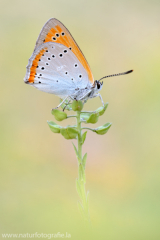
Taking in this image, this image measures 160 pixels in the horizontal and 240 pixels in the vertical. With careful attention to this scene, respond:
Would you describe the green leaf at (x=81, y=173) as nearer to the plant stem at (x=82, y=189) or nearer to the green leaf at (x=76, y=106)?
the plant stem at (x=82, y=189)

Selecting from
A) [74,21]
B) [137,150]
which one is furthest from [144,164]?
[74,21]

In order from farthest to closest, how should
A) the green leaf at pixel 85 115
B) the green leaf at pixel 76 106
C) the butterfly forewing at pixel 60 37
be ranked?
the butterfly forewing at pixel 60 37
the green leaf at pixel 85 115
the green leaf at pixel 76 106

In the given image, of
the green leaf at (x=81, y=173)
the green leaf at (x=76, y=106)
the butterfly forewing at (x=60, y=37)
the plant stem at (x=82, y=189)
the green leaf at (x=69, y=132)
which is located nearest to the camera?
the plant stem at (x=82, y=189)

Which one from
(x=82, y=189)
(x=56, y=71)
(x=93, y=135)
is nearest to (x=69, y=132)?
(x=82, y=189)

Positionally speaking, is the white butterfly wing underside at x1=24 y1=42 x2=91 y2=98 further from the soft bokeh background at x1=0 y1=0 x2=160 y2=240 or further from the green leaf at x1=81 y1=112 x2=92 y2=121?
the soft bokeh background at x1=0 y1=0 x2=160 y2=240

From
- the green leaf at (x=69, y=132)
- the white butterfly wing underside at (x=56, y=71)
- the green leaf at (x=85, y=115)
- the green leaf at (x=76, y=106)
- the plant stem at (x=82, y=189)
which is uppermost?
the white butterfly wing underside at (x=56, y=71)

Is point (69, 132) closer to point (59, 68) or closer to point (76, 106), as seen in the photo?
point (76, 106)

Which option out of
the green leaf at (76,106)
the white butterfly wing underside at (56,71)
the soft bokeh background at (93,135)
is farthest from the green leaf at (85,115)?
the soft bokeh background at (93,135)

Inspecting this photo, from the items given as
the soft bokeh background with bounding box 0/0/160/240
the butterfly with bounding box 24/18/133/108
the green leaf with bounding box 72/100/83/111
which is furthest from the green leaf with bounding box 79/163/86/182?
the butterfly with bounding box 24/18/133/108
